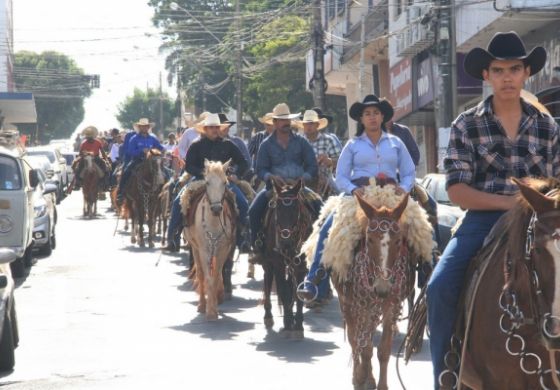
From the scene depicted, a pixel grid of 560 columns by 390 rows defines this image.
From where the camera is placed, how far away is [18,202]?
728 inches

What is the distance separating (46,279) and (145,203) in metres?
6.38

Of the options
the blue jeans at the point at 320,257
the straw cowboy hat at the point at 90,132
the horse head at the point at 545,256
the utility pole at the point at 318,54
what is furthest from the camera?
the utility pole at the point at 318,54

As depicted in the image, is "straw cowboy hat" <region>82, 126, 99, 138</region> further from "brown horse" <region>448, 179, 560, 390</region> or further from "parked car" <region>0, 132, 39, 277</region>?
"brown horse" <region>448, 179, 560, 390</region>

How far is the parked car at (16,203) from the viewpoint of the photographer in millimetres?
18234

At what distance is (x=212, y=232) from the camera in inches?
600

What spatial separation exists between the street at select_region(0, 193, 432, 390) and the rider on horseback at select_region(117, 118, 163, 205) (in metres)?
5.20

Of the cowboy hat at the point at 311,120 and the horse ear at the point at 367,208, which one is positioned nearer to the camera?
the horse ear at the point at 367,208

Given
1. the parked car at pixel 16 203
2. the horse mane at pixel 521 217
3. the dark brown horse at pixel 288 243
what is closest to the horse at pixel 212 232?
the dark brown horse at pixel 288 243

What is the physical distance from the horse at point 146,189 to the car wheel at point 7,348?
1408cm

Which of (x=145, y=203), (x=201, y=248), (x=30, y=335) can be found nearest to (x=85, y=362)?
(x=30, y=335)

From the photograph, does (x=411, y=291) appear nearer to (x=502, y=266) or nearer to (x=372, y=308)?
(x=372, y=308)

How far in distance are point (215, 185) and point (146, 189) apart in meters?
11.1

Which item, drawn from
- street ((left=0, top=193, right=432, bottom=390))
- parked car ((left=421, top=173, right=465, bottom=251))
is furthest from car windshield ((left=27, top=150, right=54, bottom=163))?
parked car ((left=421, top=173, right=465, bottom=251))

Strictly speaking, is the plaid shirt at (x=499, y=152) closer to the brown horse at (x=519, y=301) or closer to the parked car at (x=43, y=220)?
the brown horse at (x=519, y=301)
